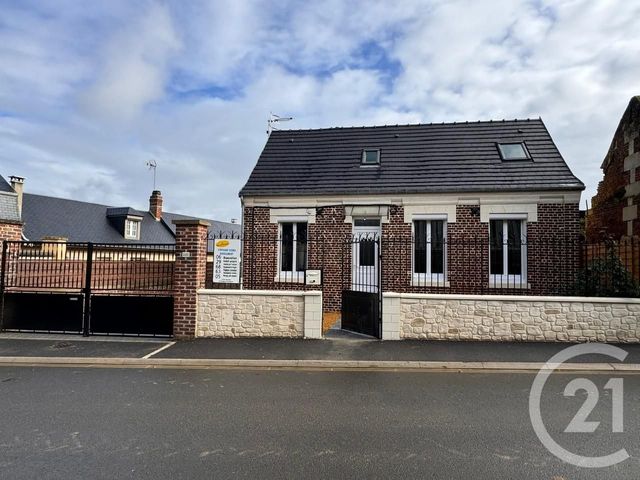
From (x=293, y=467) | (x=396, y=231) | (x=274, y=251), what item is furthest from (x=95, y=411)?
(x=396, y=231)

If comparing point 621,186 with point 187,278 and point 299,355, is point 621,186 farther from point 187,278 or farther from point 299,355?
point 187,278

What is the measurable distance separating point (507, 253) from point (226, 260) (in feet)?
27.6

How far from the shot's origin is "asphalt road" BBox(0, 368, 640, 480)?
136 inches

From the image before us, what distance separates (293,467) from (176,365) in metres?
4.15

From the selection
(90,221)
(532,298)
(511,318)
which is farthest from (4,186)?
(532,298)

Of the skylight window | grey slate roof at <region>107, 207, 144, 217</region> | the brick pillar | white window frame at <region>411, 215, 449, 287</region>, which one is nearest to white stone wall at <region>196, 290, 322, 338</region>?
the brick pillar

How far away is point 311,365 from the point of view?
689 cm

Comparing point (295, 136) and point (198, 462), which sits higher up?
point (295, 136)

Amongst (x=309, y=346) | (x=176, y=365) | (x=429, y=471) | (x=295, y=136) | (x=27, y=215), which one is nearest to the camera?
(x=429, y=471)

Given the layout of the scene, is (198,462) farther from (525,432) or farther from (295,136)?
(295,136)

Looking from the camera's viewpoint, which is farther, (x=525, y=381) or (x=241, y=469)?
(x=525, y=381)

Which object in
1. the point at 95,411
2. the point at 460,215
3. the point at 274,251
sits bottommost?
the point at 95,411

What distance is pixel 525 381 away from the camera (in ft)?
19.8

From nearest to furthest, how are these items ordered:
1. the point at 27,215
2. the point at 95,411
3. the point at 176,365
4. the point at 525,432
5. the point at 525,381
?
1. the point at 525,432
2. the point at 95,411
3. the point at 525,381
4. the point at 176,365
5. the point at 27,215
